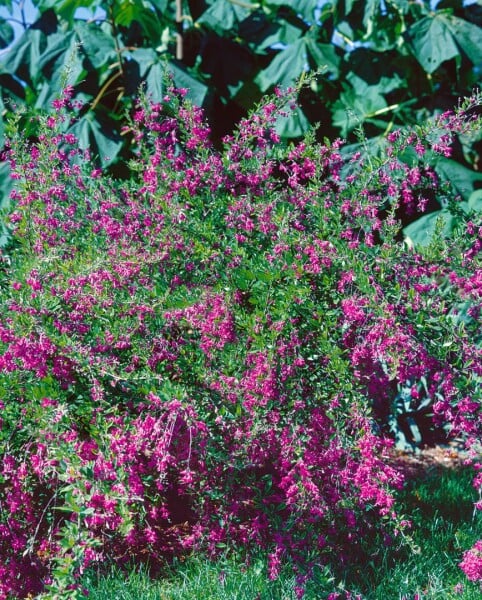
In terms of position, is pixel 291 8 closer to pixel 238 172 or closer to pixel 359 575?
pixel 238 172

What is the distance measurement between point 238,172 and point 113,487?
1.26 metres

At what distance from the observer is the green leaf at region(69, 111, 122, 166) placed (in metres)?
4.06

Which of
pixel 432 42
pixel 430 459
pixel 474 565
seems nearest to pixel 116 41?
pixel 432 42

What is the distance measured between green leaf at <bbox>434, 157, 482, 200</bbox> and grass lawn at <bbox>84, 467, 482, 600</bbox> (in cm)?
172

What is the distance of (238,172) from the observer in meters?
2.88

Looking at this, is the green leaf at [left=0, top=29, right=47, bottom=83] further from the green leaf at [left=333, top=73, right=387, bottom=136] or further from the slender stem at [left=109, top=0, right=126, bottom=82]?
the green leaf at [left=333, top=73, right=387, bottom=136]

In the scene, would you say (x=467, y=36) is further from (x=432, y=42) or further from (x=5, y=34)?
(x=5, y=34)

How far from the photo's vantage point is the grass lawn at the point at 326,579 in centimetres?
254

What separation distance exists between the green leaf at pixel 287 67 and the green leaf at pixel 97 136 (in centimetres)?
85

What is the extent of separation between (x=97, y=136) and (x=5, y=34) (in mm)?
1120

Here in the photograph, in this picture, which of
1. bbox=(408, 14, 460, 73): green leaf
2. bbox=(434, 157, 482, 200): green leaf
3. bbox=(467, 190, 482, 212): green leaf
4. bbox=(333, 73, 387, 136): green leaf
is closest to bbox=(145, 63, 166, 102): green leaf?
bbox=(333, 73, 387, 136): green leaf

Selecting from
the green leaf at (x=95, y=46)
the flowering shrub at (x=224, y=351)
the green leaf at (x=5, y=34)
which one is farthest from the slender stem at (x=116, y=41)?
the flowering shrub at (x=224, y=351)

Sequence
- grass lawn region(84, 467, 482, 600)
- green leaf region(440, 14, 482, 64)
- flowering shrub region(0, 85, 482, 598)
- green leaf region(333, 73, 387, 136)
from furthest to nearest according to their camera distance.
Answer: green leaf region(333, 73, 387, 136), green leaf region(440, 14, 482, 64), grass lawn region(84, 467, 482, 600), flowering shrub region(0, 85, 482, 598)

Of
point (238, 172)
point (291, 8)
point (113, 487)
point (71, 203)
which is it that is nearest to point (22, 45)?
point (291, 8)
